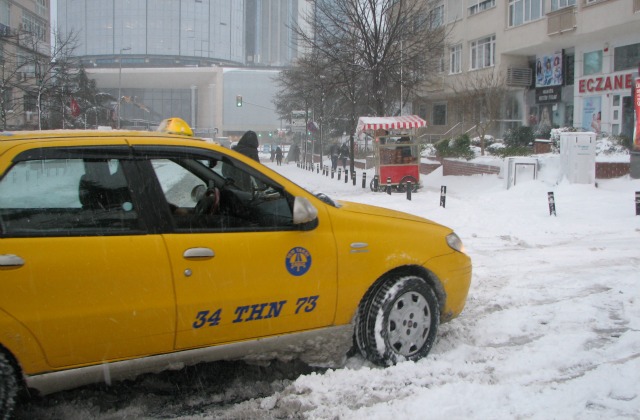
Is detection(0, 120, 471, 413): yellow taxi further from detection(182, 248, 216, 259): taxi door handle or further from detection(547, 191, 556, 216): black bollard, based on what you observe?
detection(547, 191, 556, 216): black bollard

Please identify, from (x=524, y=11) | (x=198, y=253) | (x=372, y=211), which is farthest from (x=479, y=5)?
(x=198, y=253)

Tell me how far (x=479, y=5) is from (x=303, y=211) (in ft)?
123

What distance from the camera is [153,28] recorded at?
118m

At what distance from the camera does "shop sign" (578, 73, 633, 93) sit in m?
27.0

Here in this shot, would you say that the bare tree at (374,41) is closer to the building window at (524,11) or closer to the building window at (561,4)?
the building window at (561,4)

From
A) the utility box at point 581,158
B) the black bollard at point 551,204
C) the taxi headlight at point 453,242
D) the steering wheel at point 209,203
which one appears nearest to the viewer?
the steering wheel at point 209,203

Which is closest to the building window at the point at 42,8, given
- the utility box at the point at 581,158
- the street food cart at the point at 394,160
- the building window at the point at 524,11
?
the building window at the point at 524,11

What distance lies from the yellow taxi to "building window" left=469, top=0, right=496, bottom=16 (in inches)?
1391

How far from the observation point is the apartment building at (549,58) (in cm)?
2698

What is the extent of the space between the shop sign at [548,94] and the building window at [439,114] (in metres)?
10.1

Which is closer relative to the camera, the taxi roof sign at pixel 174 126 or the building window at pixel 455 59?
the taxi roof sign at pixel 174 126

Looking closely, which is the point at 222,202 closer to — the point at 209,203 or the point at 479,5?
the point at 209,203

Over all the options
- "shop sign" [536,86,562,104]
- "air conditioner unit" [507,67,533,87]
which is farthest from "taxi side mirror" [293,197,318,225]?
"air conditioner unit" [507,67,533,87]

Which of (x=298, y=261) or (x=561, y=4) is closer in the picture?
(x=298, y=261)
